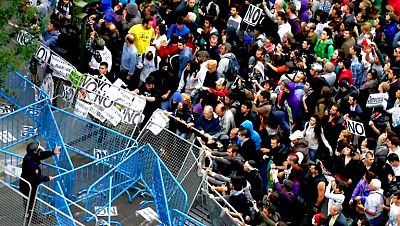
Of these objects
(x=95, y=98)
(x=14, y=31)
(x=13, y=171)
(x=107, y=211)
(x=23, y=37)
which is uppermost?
(x=14, y=31)

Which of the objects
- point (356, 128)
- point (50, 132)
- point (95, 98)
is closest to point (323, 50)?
point (356, 128)

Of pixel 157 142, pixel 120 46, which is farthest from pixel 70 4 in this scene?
pixel 157 142

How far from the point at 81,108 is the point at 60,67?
42.7 inches

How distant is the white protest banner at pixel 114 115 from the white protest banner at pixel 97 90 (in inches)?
3.8

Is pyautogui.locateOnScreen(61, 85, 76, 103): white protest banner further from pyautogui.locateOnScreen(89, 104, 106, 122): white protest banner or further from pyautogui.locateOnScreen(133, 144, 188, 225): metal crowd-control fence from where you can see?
pyautogui.locateOnScreen(133, 144, 188, 225): metal crowd-control fence

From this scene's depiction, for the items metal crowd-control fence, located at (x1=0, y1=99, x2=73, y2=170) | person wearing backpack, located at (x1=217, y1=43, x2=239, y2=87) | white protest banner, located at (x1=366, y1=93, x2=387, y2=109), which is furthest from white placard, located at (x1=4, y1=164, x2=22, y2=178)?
white protest banner, located at (x1=366, y1=93, x2=387, y2=109)

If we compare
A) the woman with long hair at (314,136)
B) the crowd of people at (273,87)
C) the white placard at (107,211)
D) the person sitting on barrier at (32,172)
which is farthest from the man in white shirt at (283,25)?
the person sitting on barrier at (32,172)

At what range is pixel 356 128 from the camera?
16469 millimetres

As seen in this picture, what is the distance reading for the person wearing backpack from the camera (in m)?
18.5

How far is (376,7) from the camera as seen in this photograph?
72.1 ft

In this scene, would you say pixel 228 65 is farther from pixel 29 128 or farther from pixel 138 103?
pixel 29 128

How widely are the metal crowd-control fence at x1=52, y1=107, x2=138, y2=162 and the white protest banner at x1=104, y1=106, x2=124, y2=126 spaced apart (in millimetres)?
236

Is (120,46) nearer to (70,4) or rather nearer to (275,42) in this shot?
(70,4)

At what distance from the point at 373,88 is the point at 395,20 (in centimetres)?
354
